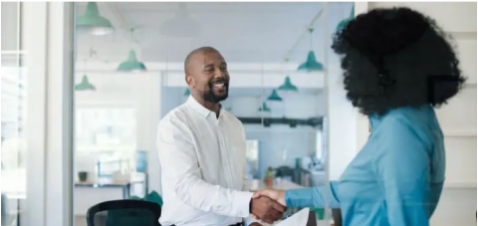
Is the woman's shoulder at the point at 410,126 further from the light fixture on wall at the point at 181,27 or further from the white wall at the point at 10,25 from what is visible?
the white wall at the point at 10,25

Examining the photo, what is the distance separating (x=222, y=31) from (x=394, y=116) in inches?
22.6

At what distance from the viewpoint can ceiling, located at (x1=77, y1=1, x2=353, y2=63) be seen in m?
0.74

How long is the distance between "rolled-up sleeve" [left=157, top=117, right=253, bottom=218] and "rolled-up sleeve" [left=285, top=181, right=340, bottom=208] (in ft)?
0.16

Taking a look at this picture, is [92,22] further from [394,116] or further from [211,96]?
[394,116]

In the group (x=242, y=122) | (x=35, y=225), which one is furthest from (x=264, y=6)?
(x=242, y=122)

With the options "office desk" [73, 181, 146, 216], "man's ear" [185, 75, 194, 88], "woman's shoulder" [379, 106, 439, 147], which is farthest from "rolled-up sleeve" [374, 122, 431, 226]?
"office desk" [73, 181, 146, 216]

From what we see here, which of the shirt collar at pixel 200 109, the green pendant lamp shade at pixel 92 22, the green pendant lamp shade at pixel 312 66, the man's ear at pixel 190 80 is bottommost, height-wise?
the shirt collar at pixel 200 109

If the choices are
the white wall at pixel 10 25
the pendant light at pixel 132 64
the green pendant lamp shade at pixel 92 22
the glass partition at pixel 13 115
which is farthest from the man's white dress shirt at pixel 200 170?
the green pendant lamp shade at pixel 92 22

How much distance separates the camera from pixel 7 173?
1598 mm

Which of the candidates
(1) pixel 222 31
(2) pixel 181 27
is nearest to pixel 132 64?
(1) pixel 222 31

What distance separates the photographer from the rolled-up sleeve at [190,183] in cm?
53

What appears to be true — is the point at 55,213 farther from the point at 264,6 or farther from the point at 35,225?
the point at 264,6

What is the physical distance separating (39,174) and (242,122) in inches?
38.1

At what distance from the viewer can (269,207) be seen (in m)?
0.54
